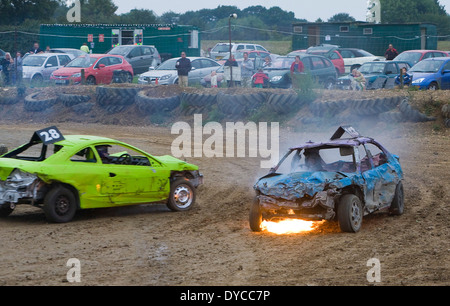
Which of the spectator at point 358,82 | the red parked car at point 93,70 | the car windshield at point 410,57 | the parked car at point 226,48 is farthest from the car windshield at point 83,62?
the car windshield at point 410,57

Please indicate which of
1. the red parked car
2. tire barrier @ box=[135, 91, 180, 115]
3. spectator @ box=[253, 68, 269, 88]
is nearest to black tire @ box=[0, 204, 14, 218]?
tire barrier @ box=[135, 91, 180, 115]

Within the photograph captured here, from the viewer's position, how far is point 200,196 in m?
13.9

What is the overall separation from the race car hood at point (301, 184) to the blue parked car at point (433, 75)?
15817 mm

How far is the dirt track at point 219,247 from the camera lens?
25.9 ft

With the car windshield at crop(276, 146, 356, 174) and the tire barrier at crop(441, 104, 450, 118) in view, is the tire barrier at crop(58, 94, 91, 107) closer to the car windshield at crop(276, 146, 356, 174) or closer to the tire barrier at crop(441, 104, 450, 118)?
the tire barrier at crop(441, 104, 450, 118)

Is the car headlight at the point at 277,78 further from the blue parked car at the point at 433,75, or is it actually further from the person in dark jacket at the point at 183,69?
the blue parked car at the point at 433,75

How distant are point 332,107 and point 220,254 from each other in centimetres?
1325

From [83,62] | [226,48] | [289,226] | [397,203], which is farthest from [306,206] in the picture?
[226,48]

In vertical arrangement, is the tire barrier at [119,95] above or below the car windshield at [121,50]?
below

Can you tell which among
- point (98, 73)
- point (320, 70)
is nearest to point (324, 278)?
point (320, 70)

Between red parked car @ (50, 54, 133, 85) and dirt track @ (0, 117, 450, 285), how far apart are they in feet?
55.3

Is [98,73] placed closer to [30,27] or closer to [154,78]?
[154,78]

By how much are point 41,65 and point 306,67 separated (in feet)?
41.1

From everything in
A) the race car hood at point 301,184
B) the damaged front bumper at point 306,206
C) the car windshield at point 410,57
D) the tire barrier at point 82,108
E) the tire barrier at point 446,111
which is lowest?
the damaged front bumper at point 306,206
